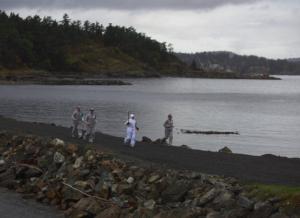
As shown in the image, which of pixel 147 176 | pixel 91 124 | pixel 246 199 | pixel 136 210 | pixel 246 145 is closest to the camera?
pixel 246 199

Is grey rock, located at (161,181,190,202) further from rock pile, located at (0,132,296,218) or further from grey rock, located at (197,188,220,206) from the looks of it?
grey rock, located at (197,188,220,206)

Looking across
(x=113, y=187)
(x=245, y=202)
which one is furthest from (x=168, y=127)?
(x=245, y=202)

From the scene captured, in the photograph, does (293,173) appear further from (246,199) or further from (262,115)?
(262,115)

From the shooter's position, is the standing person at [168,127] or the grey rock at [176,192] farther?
the standing person at [168,127]

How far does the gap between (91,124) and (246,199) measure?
56.3 ft

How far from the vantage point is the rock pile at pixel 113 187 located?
18656mm

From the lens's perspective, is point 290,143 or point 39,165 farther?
point 290,143

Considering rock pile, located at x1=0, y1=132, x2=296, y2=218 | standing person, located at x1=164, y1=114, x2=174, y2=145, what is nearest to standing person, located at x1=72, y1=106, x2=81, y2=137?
standing person, located at x1=164, y1=114, x2=174, y2=145

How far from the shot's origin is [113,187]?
882 inches

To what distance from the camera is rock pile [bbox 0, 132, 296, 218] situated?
18.7m

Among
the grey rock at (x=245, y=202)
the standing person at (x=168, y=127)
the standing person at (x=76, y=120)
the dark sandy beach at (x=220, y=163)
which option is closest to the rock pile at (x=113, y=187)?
the grey rock at (x=245, y=202)

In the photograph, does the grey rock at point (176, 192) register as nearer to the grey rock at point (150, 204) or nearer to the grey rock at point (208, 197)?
the grey rock at point (150, 204)

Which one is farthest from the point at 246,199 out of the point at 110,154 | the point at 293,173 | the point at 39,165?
the point at 39,165

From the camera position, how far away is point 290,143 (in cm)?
5441
